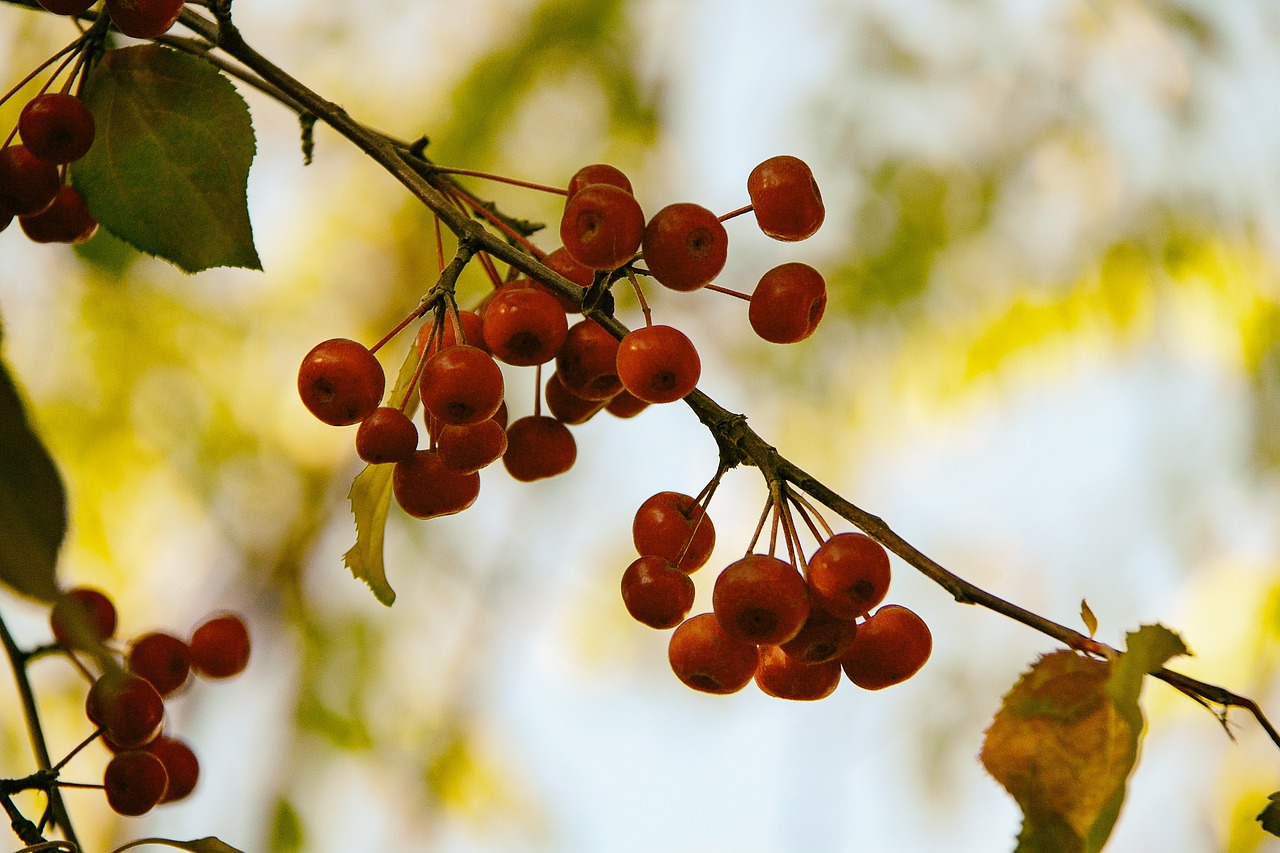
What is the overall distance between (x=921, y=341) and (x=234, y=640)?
2.87 m

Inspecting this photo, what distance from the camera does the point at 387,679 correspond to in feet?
12.2

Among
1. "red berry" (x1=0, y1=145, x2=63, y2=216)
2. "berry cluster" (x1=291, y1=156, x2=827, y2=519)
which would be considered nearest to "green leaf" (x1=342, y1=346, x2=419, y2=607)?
"berry cluster" (x1=291, y1=156, x2=827, y2=519)

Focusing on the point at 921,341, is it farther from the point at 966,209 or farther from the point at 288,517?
the point at 288,517

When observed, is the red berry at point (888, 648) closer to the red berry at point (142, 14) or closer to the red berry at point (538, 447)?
the red berry at point (538, 447)

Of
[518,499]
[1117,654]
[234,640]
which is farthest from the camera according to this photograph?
[518,499]

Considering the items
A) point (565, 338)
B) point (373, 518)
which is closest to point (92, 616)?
point (373, 518)

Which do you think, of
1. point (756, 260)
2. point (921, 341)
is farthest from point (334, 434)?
point (921, 341)

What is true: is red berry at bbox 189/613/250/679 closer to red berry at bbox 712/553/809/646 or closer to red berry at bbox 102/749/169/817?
red berry at bbox 102/749/169/817

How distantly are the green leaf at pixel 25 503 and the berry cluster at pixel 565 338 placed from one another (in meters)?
0.34

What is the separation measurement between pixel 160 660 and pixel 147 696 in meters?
0.21

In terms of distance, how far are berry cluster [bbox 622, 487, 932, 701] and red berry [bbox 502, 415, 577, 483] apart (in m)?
0.13

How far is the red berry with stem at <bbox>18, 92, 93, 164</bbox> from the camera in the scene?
0.82 m

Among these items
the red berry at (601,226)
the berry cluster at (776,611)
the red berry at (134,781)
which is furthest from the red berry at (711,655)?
the red berry at (134,781)

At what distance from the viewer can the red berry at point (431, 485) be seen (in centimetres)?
85
